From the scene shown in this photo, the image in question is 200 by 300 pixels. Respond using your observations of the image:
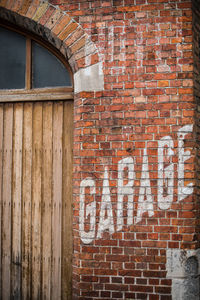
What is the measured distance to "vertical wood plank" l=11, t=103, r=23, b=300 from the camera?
3.62m

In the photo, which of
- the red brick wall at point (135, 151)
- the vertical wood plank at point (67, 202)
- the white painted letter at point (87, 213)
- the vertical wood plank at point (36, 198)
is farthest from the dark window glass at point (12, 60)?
the white painted letter at point (87, 213)

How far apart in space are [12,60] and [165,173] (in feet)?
7.83

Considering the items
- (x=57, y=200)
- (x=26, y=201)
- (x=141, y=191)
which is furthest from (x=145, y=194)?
(x=26, y=201)

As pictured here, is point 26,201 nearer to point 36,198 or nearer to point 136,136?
point 36,198

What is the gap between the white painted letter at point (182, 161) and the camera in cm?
311

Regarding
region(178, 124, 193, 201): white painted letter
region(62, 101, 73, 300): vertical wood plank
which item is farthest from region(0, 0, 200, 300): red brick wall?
region(62, 101, 73, 300): vertical wood plank

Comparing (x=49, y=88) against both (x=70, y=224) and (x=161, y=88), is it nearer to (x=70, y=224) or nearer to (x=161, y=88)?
(x=161, y=88)

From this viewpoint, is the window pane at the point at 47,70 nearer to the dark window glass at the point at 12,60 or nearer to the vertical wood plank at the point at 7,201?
the dark window glass at the point at 12,60

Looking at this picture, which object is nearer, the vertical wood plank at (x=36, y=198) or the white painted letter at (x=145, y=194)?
the white painted letter at (x=145, y=194)

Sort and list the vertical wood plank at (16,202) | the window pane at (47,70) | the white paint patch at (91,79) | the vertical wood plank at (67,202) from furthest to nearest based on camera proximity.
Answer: the window pane at (47,70) → the vertical wood plank at (16,202) → the vertical wood plank at (67,202) → the white paint patch at (91,79)

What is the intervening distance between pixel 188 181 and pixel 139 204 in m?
0.57

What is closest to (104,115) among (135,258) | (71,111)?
(71,111)

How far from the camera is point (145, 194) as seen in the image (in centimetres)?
316

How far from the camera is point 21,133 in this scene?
3.72 metres
